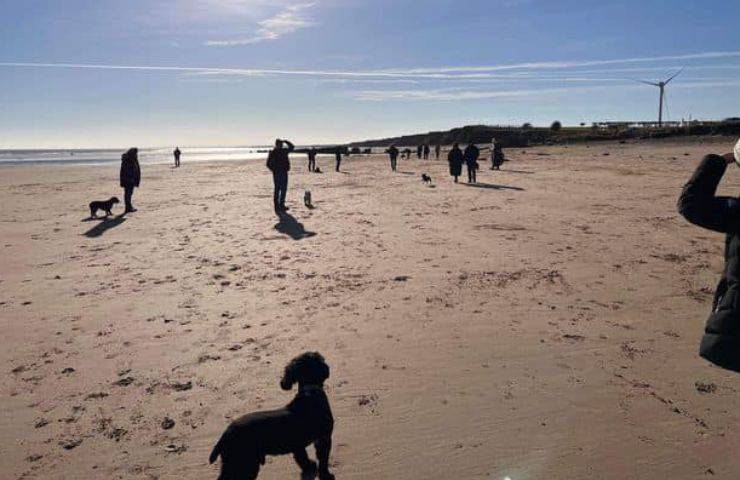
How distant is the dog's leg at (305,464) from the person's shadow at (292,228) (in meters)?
7.67

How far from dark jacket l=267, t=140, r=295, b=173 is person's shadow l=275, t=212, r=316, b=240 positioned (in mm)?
1564

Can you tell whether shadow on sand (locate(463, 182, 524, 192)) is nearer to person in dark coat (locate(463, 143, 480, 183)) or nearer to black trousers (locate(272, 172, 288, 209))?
person in dark coat (locate(463, 143, 480, 183))

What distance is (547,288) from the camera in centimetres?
677

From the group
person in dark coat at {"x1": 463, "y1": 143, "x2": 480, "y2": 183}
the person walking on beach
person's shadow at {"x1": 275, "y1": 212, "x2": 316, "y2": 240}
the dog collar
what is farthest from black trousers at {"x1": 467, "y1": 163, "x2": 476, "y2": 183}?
the dog collar

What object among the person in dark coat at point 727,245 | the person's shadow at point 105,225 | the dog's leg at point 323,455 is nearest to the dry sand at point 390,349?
the dog's leg at point 323,455

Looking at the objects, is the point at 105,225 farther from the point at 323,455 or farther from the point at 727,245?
the point at 727,245

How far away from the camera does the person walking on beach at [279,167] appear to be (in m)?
14.5

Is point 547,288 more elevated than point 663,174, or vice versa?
point 663,174

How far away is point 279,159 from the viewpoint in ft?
47.6

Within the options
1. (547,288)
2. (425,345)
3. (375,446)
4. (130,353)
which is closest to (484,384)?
(425,345)

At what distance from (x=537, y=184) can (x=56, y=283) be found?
56.8ft

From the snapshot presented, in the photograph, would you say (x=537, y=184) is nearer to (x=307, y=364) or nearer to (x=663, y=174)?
(x=663, y=174)

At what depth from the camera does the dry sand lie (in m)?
3.43

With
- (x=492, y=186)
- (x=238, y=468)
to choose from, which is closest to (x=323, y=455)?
(x=238, y=468)
